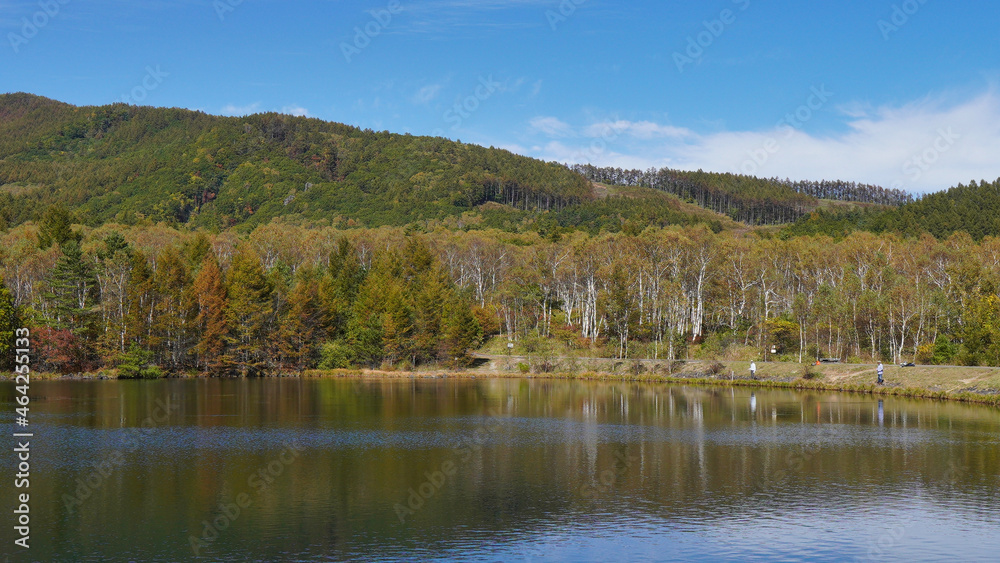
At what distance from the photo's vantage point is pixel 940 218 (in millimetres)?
148125

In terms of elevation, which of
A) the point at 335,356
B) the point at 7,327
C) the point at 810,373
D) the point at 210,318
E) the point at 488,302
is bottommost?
the point at 810,373

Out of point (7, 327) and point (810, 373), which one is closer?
point (810, 373)

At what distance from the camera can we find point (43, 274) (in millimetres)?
90438

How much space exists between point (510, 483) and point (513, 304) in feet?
262

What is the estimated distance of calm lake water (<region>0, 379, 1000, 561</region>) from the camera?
23.4 metres

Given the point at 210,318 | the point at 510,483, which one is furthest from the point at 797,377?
the point at 210,318

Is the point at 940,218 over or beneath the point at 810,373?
over

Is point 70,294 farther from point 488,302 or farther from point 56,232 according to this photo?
point 488,302

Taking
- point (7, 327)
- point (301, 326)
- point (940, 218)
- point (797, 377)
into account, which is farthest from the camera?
point (940, 218)

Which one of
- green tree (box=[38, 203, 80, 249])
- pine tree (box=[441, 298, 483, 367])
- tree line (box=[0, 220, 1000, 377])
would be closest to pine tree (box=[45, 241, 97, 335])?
tree line (box=[0, 220, 1000, 377])

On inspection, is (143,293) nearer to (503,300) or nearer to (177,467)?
(503,300)


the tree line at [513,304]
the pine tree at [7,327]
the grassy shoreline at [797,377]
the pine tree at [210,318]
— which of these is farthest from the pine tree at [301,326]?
the pine tree at [7,327]

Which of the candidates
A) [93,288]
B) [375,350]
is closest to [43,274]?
[93,288]

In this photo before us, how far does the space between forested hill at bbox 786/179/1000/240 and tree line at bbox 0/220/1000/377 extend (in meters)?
35.9
